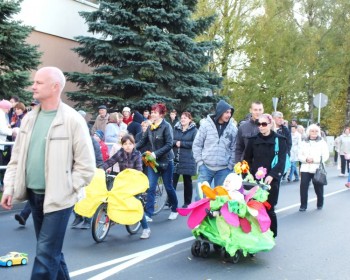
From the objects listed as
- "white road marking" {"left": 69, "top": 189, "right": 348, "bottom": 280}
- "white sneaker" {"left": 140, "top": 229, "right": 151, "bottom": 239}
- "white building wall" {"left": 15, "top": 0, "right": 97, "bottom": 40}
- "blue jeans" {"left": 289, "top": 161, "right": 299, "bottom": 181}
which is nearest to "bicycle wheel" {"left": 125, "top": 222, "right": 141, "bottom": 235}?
"white sneaker" {"left": 140, "top": 229, "right": 151, "bottom": 239}

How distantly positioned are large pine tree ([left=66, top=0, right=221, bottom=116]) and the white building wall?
2.03m

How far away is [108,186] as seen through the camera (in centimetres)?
890

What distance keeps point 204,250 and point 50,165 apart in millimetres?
3304

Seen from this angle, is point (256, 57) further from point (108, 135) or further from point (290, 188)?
point (108, 135)

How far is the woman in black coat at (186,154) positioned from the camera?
437 inches

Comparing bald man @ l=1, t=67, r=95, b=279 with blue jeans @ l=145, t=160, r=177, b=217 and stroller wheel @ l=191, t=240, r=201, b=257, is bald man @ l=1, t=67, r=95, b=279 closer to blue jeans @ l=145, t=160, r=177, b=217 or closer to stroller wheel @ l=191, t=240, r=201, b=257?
stroller wheel @ l=191, t=240, r=201, b=257

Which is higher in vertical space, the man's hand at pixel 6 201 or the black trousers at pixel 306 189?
the man's hand at pixel 6 201

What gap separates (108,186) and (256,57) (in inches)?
761

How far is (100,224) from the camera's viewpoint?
26.3ft

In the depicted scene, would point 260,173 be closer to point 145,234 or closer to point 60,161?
point 145,234

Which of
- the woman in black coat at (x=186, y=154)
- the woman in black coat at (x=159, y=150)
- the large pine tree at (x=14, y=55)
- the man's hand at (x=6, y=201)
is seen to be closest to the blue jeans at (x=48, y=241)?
A: the man's hand at (x=6, y=201)

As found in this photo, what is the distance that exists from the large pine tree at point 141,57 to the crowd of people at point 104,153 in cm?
284

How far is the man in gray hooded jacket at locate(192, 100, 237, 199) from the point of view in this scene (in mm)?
8602

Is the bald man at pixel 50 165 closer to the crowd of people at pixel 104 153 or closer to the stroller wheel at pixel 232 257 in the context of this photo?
the crowd of people at pixel 104 153
